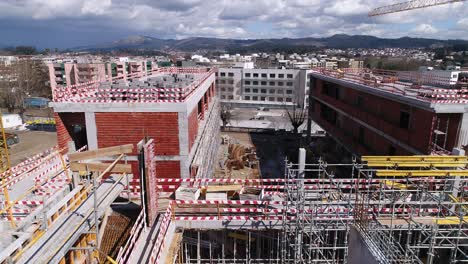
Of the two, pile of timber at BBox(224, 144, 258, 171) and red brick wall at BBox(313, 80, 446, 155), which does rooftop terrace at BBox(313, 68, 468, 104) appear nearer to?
red brick wall at BBox(313, 80, 446, 155)

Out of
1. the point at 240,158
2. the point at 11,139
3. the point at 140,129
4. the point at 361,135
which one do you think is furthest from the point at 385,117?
Answer: the point at 11,139

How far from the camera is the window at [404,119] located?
17.6 meters

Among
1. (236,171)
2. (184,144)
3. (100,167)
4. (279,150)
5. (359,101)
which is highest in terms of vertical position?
(359,101)

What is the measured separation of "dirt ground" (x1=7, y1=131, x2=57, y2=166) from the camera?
114 feet

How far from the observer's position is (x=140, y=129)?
13906mm

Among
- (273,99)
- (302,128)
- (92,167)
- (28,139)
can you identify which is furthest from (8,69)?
(92,167)

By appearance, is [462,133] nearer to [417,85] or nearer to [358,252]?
[417,85]

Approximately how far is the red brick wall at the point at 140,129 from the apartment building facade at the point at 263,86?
2270 inches

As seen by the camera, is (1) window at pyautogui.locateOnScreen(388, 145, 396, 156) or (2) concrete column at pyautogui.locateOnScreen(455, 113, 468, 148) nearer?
(2) concrete column at pyautogui.locateOnScreen(455, 113, 468, 148)

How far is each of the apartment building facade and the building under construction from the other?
57818 millimetres

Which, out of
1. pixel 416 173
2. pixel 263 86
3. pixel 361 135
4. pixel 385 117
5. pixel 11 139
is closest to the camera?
pixel 416 173

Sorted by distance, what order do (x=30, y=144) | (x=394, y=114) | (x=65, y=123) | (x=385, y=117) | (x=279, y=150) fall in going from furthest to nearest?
(x=30, y=144) < (x=279, y=150) < (x=385, y=117) < (x=394, y=114) < (x=65, y=123)

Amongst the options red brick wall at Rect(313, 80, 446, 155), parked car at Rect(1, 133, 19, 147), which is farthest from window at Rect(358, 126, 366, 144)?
parked car at Rect(1, 133, 19, 147)

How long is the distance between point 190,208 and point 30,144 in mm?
36907
